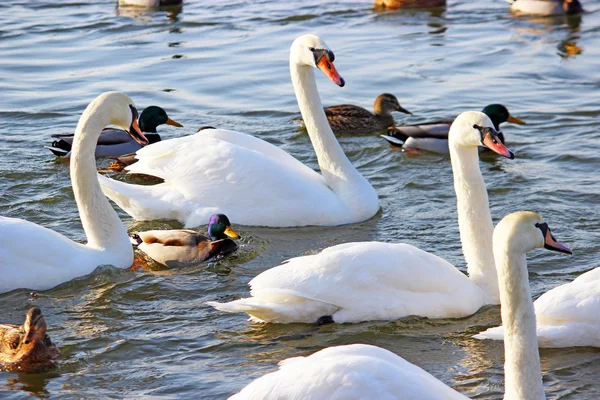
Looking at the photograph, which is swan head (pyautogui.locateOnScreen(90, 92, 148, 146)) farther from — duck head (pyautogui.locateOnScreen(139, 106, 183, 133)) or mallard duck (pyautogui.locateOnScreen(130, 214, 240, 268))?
duck head (pyautogui.locateOnScreen(139, 106, 183, 133))

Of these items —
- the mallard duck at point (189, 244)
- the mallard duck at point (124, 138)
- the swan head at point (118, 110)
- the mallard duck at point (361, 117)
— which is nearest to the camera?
the swan head at point (118, 110)

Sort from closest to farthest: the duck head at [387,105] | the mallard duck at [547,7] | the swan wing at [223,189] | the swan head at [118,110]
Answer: the swan head at [118,110]
the swan wing at [223,189]
the duck head at [387,105]
the mallard duck at [547,7]

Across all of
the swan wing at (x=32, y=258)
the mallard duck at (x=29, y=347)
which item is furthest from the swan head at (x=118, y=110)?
the mallard duck at (x=29, y=347)

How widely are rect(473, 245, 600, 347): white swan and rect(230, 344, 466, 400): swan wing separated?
1.75m

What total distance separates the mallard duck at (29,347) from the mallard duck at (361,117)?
6.60m

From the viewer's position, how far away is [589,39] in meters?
17.6

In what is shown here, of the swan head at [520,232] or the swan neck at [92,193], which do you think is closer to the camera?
the swan head at [520,232]

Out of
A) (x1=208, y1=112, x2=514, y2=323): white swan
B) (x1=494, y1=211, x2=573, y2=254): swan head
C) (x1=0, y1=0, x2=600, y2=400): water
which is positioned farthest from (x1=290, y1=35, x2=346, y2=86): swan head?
(x1=494, y1=211, x2=573, y2=254): swan head

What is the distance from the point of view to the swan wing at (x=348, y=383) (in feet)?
15.0

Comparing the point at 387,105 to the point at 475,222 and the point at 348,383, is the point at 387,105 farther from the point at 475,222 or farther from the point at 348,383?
the point at 348,383

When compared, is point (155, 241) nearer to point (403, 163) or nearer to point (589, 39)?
point (403, 163)

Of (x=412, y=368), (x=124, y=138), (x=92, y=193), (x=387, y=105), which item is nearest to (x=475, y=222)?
(x=412, y=368)

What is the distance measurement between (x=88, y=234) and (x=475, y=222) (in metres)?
2.92

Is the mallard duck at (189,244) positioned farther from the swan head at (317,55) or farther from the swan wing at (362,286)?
A: the swan head at (317,55)
